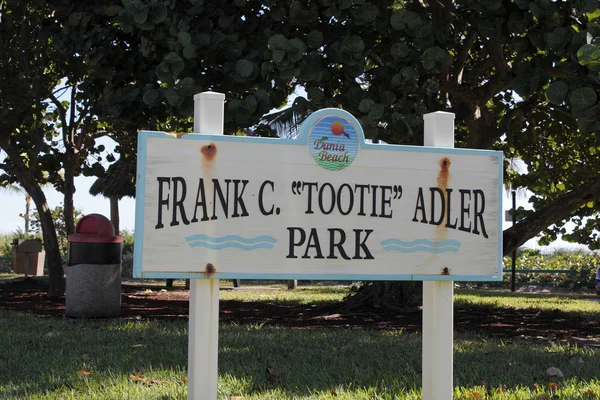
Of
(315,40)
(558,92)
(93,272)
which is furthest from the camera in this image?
(93,272)

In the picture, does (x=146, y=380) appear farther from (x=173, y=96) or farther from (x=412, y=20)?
(x=412, y=20)

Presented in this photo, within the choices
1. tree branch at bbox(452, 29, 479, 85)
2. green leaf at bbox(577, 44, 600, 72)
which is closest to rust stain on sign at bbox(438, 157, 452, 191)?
green leaf at bbox(577, 44, 600, 72)

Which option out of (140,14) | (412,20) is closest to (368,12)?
(412,20)

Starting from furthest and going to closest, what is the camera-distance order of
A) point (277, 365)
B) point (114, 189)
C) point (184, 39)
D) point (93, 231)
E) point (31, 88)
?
1. point (114, 189)
2. point (31, 88)
3. point (93, 231)
4. point (184, 39)
5. point (277, 365)

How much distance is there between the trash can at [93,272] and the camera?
9.98m

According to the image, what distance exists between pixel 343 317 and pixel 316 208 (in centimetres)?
727

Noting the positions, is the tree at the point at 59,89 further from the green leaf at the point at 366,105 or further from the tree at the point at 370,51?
the green leaf at the point at 366,105

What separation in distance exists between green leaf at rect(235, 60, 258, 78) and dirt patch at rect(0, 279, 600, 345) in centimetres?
322

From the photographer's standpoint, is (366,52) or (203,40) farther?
(366,52)

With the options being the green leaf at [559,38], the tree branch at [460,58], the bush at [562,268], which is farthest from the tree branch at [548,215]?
the bush at [562,268]

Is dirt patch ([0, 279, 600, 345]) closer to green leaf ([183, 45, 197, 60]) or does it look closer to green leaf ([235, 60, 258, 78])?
green leaf ([235, 60, 258, 78])

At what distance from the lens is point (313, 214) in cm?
384

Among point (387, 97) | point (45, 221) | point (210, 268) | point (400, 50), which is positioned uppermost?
point (400, 50)

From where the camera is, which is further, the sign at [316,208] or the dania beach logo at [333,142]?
the dania beach logo at [333,142]
